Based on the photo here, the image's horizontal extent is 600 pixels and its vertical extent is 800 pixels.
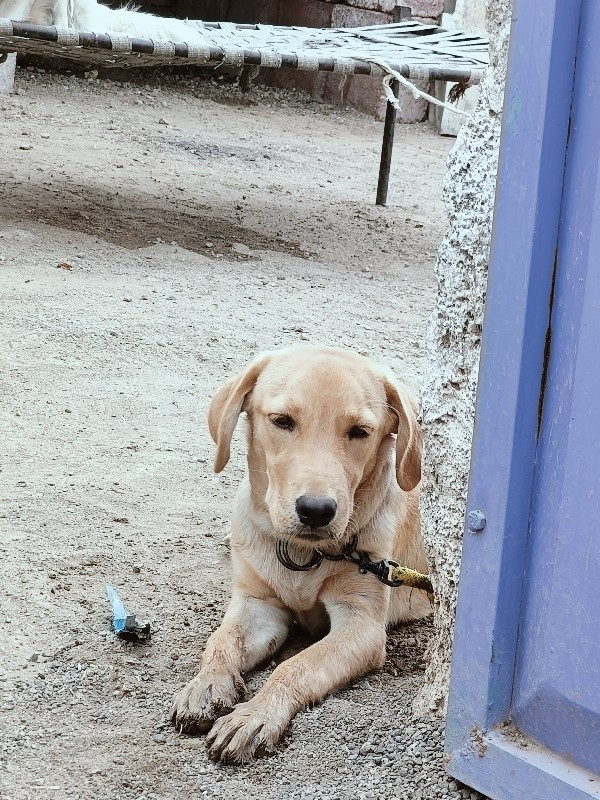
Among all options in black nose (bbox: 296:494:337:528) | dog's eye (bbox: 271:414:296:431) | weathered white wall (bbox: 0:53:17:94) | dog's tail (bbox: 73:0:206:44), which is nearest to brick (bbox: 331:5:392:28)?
weathered white wall (bbox: 0:53:17:94)

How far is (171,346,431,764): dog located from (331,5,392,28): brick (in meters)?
11.2

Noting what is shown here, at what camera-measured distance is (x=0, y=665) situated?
9.20 feet

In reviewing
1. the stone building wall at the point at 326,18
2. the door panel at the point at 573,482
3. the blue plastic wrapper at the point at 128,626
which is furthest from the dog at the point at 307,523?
the stone building wall at the point at 326,18

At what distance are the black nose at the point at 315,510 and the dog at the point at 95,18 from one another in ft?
21.7

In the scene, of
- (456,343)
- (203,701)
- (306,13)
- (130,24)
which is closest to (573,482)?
(456,343)

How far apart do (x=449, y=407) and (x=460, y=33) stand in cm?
838

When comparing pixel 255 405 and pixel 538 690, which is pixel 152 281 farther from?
pixel 538 690

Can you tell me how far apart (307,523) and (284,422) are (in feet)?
1.05

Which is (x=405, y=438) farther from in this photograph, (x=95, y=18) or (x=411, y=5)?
(x=411, y=5)

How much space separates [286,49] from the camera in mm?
7977

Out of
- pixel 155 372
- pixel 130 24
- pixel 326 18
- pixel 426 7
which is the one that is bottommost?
pixel 155 372

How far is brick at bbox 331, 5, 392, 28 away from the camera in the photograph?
43.8ft

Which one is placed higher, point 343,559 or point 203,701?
point 343,559

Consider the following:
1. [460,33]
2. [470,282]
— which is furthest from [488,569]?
[460,33]
